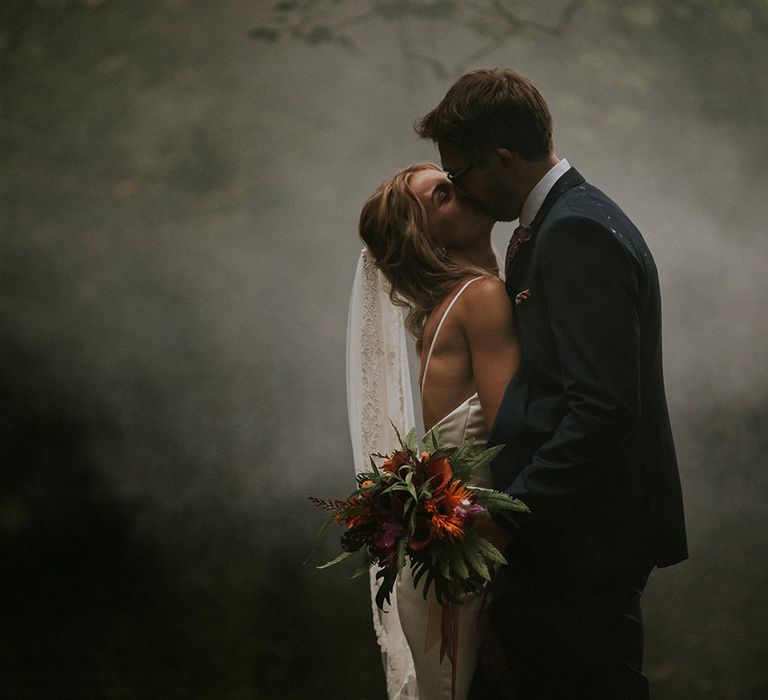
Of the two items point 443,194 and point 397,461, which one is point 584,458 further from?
point 443,194

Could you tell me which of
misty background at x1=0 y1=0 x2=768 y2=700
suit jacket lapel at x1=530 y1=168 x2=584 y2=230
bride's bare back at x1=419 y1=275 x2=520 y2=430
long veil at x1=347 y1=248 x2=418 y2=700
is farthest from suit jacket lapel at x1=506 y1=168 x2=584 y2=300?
misty background at x1=0 y1=0 x2=768 y2=700

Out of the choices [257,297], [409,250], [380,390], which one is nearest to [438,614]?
[380,390]

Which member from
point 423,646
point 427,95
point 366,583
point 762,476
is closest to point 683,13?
point 427,95

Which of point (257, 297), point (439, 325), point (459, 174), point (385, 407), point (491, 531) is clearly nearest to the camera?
point (491, 531)

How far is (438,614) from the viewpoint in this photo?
7.68 feet

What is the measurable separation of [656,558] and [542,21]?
2.80 metres

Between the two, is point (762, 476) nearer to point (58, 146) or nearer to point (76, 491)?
point (76, 491)

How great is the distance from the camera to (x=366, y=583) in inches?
155

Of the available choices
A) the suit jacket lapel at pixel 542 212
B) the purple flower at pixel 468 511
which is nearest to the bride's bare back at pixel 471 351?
the suit jacket lapel at pixel 542 212

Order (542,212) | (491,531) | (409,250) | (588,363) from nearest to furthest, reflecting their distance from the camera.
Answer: (588,363) < (491,531) < (542,212) < (409,250)

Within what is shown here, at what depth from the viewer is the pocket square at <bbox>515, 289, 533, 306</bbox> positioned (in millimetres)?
2227

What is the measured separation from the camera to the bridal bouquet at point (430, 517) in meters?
2.05

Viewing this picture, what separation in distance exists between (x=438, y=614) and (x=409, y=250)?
911 millimetres

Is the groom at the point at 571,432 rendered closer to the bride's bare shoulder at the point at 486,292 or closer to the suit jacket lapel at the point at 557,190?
the suit jacket lapel at the point at 557,190
